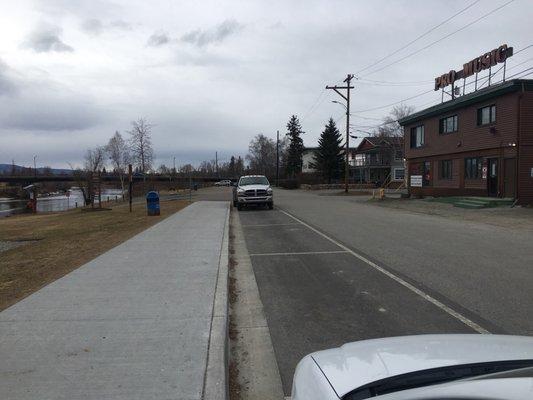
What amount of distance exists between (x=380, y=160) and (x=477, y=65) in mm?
49792

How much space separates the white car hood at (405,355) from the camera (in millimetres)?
2307

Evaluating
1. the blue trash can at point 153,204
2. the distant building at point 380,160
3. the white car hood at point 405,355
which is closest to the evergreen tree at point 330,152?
the distant building at point 380,160

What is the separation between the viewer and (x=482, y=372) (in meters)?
2.24

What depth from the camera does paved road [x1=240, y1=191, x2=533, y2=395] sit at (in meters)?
5.93

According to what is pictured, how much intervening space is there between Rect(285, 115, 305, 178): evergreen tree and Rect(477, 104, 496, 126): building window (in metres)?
64.1

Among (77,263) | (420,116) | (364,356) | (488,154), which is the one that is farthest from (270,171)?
(364,356)

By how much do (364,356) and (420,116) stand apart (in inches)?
1455

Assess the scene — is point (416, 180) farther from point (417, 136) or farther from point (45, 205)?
point (45, 205)

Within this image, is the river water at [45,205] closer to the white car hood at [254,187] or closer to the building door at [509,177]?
the white car hood at [254,187]

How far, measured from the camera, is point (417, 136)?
39219mm

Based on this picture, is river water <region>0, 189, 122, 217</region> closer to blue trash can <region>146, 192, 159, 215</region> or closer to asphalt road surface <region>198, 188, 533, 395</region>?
blue trash can <region>146, 192, 159, 215</region>

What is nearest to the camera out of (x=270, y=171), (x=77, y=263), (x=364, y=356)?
(x=364, y=356)

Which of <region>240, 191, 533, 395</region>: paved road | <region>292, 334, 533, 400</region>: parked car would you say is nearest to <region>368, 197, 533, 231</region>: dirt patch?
<region>240, 191, 533, 395</region>: paved road

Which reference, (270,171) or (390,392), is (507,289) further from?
(270,171)
